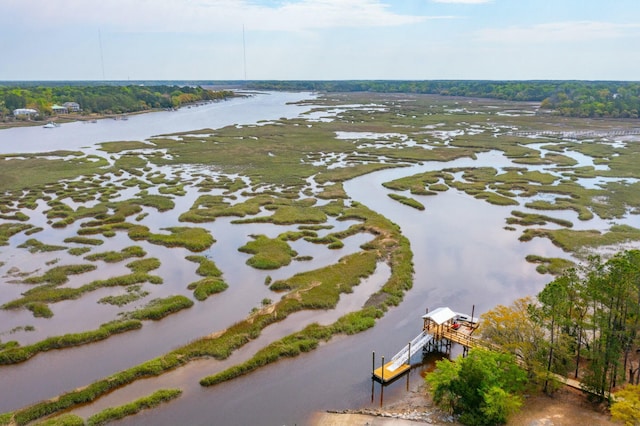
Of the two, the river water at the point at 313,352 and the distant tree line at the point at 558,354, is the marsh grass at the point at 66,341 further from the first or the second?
the distant tree line at the point at 558,354

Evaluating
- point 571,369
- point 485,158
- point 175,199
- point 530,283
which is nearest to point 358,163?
point 485,158

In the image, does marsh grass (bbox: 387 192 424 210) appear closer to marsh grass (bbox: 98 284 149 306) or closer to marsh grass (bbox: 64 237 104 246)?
marsh grass (bbox: 98 284 149 306)

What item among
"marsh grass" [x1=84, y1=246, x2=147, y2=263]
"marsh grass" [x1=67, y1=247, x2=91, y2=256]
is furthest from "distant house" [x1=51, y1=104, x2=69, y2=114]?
"marsh grass" [x1=84, y1=246, x2=147, y2=263]

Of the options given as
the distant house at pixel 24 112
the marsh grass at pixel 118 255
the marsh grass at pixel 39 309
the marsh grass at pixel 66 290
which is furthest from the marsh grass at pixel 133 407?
the distant house at pixel 24 112

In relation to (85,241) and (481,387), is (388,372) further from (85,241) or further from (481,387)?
(85,241)

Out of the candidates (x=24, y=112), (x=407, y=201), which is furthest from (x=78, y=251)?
(x=24, y=112)

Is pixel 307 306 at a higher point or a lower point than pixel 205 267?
lower
